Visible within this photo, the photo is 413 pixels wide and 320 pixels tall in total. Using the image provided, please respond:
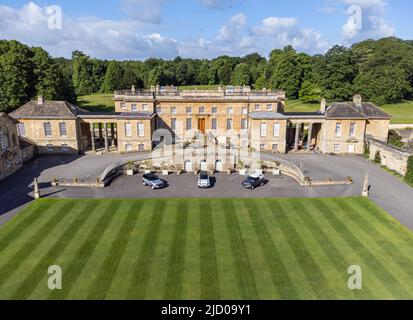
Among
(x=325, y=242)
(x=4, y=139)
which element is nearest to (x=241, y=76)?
(x=4, y=139)

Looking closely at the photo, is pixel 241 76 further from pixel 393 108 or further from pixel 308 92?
pixel 393 108

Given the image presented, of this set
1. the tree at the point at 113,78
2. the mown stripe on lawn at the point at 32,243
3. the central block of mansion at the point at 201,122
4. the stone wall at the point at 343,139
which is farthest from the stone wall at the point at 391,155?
the tree at the point at 113,78

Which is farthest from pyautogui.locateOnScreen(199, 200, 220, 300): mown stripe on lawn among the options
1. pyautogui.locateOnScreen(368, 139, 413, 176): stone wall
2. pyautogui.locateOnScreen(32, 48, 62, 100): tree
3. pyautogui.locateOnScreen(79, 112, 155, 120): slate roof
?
pyautogui.locateOnScreen(32, 48, 62, 100): tree

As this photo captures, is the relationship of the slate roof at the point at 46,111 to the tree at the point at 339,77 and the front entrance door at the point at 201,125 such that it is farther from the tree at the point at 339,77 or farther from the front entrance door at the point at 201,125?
the tree at the point at 339,77

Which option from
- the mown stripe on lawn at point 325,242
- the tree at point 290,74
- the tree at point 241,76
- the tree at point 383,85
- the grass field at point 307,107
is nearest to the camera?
the mown stripe on lawn at point 325,242

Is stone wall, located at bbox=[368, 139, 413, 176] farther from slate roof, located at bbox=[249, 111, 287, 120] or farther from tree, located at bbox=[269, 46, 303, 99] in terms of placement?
tree, located at bbox=[269, 46, 303, 99]
